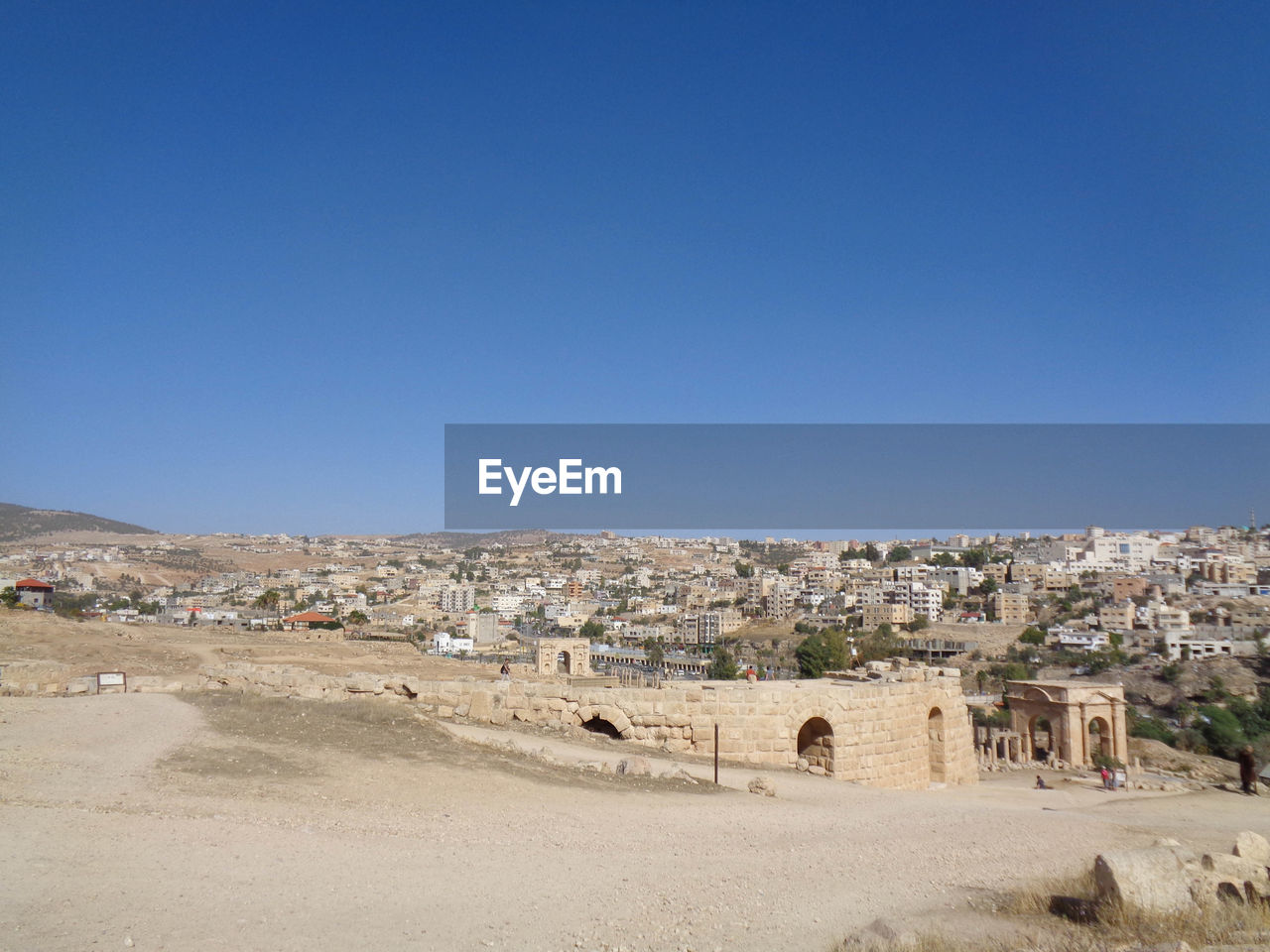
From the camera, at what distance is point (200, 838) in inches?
233

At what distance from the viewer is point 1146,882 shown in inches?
209

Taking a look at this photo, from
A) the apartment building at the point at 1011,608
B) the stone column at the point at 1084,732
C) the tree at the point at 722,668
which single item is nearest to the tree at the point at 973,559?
the apartment building at the point at 1011,608

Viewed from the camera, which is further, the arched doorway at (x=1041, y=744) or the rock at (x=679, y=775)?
the arched doorway at (x=1041, y=744)

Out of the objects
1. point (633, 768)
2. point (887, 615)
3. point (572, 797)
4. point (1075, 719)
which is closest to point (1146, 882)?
point (572, 797)

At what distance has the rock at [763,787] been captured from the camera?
399 inches

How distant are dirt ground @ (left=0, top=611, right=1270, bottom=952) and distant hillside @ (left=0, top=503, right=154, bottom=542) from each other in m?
127

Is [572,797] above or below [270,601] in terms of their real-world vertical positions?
above

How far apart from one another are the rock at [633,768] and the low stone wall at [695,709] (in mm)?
2166

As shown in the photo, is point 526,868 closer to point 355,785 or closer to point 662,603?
point 355,785

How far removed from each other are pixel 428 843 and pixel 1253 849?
6406 millimetres

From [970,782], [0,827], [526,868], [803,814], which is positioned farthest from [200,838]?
[970,782]

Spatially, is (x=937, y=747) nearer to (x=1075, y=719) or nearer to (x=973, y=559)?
(x=1075, y=719)

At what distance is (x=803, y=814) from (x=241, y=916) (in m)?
6.03

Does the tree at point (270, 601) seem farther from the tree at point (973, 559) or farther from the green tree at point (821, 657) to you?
the tree at point (973, 559)
